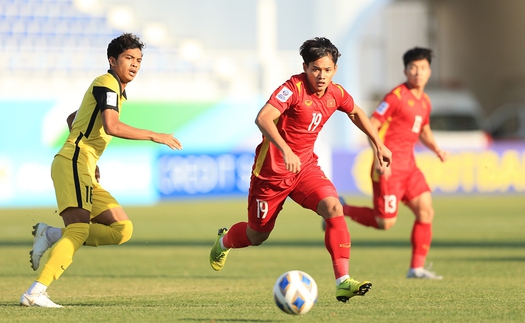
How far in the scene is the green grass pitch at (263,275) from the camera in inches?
268

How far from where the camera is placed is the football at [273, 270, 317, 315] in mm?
6414

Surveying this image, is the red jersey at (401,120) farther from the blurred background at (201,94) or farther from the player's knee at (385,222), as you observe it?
the blurred background at (201,94)

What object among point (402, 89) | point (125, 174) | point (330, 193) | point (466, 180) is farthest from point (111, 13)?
point (330, 193)

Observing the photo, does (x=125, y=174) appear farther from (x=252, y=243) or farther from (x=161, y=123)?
(x=252, y=243)

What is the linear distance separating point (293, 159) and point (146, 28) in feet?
79.6

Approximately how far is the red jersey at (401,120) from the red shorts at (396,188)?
Answer: 3.9 inches

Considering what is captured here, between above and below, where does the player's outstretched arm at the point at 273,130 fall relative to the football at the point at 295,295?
above

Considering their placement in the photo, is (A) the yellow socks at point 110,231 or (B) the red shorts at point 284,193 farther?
(A) the yellow socks at point 110,231

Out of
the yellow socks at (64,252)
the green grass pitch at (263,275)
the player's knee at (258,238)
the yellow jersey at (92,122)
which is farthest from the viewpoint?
the player's knee at (258,238)

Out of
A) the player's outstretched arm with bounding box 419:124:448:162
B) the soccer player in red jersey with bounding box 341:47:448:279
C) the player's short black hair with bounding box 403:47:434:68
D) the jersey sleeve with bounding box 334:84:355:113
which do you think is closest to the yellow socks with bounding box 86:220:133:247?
the jersey sleeve with bounding box 334:84:355:113

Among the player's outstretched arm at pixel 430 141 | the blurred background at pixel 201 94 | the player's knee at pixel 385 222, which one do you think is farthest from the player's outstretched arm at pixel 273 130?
the blurred background at pixel 201 94

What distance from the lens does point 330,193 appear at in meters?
7.38

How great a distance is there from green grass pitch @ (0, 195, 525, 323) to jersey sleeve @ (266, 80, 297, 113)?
1.50 metres

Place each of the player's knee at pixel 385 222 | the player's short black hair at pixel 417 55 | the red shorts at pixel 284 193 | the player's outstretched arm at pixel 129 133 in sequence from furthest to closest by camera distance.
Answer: the player's knee at pixel 385 222
the player's short black hair at pixel 417 55
the red shorts at pixel 284 193
the player's outstretched arm at pixel 129 133
